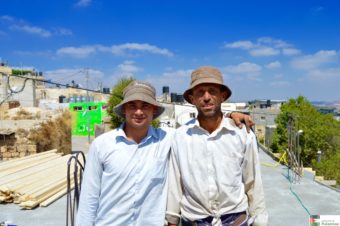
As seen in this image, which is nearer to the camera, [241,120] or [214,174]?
[214,174]

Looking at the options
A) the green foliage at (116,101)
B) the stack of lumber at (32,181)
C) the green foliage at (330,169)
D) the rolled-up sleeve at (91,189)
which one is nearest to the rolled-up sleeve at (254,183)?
the rolled-up sleeve at (91,189)

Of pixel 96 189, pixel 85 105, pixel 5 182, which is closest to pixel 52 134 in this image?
pixel 5 182

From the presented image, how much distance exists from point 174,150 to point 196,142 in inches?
7.3

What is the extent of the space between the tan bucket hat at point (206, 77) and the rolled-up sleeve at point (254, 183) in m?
0.44

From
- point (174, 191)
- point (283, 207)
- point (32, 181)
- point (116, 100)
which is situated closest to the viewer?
point (174, 191)

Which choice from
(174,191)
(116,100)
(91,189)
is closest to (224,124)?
(174,191)

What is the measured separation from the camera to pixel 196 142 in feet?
7.25

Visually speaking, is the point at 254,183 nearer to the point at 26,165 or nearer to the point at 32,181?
the point at 32,181

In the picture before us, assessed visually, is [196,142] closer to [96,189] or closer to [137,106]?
[137,106]

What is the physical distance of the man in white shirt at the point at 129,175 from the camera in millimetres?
2178

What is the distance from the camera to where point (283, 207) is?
5.31 meters

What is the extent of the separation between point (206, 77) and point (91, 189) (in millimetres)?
1095

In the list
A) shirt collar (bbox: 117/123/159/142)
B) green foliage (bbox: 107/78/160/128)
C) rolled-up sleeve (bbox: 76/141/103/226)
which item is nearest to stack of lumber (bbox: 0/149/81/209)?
rolled-up sleeve (bbox: 76/141/103/226)

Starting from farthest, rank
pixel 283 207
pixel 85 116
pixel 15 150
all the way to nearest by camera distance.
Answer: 1. pixel 85 116
2. pixel 15 150
3. pixel 283 207
